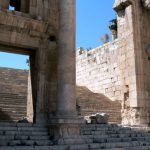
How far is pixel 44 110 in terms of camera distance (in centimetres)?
1138

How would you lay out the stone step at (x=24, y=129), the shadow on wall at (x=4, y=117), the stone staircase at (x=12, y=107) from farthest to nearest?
1. the stone staircase at (x=12, y=107)
2. the shadow on wall at (x=4, y=117)
3. the stone step at (x=24, y=129)

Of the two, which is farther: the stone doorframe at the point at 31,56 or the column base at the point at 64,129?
the stone doorframe at the point at 31,56

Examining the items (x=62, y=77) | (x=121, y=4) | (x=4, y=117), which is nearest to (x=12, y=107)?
(x=4, y=117)

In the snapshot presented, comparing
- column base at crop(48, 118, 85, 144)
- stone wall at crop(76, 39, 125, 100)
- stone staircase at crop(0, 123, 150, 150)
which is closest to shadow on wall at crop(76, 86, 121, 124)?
stone wall at crop(76, 39, 125, 100)

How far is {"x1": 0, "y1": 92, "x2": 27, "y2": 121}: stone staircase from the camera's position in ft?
41.9

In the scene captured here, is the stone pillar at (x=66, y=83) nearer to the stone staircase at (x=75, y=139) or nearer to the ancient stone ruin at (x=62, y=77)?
the ancient stone ruin at (x=62, y=77)

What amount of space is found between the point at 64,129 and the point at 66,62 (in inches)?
94.1

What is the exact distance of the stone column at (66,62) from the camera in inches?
400

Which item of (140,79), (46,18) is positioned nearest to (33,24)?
(46,18)

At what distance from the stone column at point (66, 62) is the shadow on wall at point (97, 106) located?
4921 mm

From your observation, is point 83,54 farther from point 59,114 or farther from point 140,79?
point 59,114

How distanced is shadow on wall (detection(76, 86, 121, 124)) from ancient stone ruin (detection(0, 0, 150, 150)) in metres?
0.61

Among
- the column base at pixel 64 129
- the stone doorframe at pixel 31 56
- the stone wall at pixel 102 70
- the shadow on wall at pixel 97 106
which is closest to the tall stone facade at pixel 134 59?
the shadow on wall at pixel 97 106

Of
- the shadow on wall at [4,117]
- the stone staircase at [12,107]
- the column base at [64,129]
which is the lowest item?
the column base at [64,129]
